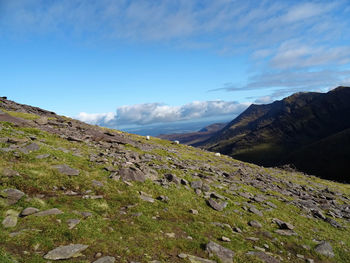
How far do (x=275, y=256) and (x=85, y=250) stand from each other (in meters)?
13.0

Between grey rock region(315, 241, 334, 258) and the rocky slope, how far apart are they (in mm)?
94

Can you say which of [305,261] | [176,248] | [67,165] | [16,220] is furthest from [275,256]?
[67,165]

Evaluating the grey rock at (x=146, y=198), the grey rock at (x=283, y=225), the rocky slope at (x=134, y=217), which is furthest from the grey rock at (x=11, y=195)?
the grey rock at (x=283, y=225)

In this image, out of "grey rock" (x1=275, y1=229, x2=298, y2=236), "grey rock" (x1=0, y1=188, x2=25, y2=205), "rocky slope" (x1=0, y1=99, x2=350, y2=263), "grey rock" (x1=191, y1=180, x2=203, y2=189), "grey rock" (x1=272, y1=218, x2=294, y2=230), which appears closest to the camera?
"rocky slope" (x1=0, y1=99, x2=350, y2=263)

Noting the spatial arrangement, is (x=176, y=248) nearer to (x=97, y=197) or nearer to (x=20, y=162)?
(x=97, y=197)

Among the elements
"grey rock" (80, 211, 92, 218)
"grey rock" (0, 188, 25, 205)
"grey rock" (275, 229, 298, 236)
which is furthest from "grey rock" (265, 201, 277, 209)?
"grey rock" (0, 188, 25, 205)

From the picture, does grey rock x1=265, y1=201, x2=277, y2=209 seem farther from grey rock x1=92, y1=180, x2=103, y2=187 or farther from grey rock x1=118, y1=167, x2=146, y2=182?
grey rock x1=92, y1=180, x2=103, y2=187

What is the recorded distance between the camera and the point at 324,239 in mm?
21859

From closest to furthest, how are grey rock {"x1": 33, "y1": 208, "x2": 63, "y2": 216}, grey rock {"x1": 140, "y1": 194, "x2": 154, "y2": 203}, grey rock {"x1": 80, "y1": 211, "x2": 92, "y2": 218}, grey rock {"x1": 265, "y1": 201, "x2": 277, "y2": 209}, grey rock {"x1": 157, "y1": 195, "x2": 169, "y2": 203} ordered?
grey rock {"x1": 33, "y1": 208, "x2": 63, "y2": 216}, grey rock {"x1": 80, "y1": 211, "x2": 92, "y2": 218}, grey rock {"x1": 140, "y1": 194, "x2": 154, "y2": 203}, grey rock {"x1": 157, "y1": 195, "x2": 169, "y2": 203}, grey rock {"x1": 265, "y1": 201, "x2": 277, "y2": 209}

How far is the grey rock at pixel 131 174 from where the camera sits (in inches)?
971

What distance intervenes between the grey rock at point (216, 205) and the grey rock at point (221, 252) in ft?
23.5

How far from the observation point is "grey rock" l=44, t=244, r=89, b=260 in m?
11.9

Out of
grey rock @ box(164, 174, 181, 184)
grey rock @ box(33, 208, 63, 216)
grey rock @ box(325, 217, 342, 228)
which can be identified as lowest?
grey rock @ box(325, 217, 342, 228)

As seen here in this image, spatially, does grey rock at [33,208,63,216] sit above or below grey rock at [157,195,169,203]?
above
